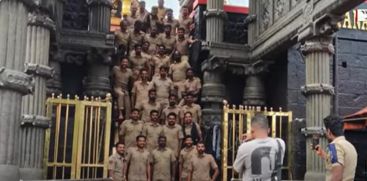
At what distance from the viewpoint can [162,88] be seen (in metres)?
12.1

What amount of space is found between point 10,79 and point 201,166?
480 centimetres

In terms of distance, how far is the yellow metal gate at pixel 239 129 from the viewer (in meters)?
10.9

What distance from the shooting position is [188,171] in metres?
9.76

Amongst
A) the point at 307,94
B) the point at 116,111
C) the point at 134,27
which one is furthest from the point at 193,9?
the point at 307,94

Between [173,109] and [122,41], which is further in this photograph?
[122,41]

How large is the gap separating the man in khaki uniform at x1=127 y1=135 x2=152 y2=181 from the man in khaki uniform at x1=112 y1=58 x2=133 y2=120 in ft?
9.34

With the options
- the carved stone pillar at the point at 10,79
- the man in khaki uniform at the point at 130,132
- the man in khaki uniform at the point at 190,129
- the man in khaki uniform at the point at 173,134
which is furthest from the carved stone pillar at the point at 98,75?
the carved stone pillar at the point at 10,79

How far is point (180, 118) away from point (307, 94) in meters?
2.63

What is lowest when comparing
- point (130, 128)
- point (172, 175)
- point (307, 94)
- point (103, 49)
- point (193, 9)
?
point (172, 175)

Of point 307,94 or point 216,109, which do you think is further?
point 216,109

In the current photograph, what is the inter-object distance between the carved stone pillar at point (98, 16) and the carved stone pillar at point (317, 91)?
5.56 meters

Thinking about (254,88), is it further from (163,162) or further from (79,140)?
(79,140)

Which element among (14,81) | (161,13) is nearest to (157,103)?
(161,13)

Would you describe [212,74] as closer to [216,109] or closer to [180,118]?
[216,109]
